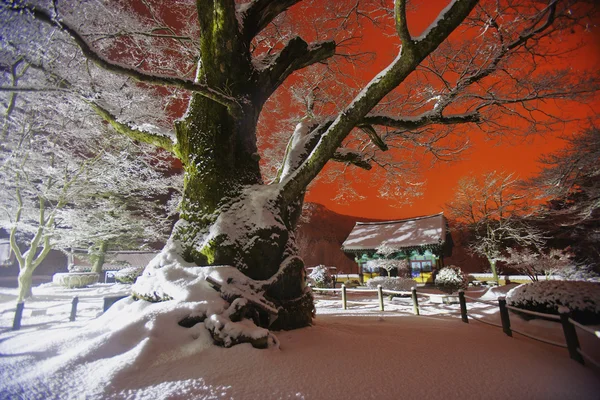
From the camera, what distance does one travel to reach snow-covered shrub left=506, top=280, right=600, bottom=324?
217 inches

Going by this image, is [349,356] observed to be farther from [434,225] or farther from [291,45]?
[434,225]

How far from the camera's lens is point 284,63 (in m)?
5.81

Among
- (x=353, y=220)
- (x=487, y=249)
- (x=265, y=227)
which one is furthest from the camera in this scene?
(x=353, y=220)

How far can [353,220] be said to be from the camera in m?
58.0

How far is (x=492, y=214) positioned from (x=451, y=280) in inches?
505

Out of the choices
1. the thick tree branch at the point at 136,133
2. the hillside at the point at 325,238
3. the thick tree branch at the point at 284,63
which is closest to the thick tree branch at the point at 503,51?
the thick tree branch at the point at 284,63

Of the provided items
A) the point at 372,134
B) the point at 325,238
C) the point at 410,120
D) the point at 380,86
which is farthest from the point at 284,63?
the point at 325,238

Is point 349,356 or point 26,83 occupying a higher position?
point 26,83

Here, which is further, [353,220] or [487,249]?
[353,220]

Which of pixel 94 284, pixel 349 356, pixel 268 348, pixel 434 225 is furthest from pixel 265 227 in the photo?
pixel 434 225

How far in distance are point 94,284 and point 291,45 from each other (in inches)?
818

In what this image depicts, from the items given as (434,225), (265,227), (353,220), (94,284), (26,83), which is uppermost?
(353,220)

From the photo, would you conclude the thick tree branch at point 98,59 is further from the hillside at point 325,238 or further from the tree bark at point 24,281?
the hillside at point 325,238

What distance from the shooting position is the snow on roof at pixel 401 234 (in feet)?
73.2
